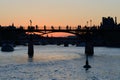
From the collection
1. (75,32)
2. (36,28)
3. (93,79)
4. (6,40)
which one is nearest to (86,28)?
(75,32)

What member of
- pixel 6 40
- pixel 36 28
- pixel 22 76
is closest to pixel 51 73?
pixel 22 76

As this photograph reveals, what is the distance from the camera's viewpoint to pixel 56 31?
140 metres

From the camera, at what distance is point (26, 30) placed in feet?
463

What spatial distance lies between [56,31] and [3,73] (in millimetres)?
60921

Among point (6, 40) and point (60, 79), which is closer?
point (60, 79)

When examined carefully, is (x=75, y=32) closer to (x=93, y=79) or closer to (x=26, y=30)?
(x=26, y=30)

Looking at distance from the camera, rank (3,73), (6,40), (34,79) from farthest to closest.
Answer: (6,40)
(3,73)
(34,79)

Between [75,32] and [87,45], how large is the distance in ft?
22.9

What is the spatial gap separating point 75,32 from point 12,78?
72388mm

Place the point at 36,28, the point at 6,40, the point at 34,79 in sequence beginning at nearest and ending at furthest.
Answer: the point at 34,79 < the point at 36,28 < the point at 6,40

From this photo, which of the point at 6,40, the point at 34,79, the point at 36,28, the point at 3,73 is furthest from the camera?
the point at 6,40

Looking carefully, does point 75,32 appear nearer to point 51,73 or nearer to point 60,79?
point 51,73

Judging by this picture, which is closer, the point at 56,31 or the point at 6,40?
the point at 56,31

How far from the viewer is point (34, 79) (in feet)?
235
